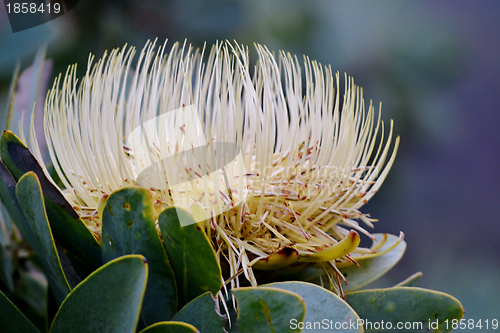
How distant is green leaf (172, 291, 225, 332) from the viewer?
0.35 metres

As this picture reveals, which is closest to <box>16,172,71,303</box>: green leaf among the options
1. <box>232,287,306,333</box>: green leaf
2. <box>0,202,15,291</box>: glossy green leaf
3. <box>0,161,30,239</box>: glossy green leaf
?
<box>0,161,30,239</box>: glossy green leaf

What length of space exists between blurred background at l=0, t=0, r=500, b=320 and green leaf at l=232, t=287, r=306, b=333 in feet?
2.34

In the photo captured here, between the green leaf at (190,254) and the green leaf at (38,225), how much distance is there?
0.29 feet

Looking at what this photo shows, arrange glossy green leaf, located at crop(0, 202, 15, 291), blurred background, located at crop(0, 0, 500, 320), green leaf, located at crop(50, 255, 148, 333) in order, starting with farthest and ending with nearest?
blurred background, located at crop(0, 0, 500, 320) < glossy green leaf, located at crop(0, 202, 15, 291) < green leaf, located at crop(50, 255, 148, 333)

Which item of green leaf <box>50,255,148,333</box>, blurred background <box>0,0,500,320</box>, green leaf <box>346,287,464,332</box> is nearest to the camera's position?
green leaf <box>50,255,148,333</box>

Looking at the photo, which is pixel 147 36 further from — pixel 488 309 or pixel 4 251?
pixel 488 309

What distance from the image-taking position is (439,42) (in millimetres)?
1502

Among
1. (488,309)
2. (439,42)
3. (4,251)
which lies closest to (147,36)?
(4,251)

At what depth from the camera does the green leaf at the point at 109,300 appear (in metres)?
0.30

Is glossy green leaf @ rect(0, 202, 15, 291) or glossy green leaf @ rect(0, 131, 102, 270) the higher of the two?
glossy green leaf @ rect(0, 131, 102, 270)

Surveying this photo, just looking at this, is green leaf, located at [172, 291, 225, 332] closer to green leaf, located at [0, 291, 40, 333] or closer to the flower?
the flower

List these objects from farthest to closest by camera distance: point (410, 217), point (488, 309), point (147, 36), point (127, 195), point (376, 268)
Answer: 1. point (410, 217)
2. point (488, 309)
3. point (147, 36)
4. point (376, 268)
5. point (127, 195)

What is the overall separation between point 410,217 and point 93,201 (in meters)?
1.55

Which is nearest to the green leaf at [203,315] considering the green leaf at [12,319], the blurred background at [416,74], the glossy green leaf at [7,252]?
the green leaf at [12,319]
